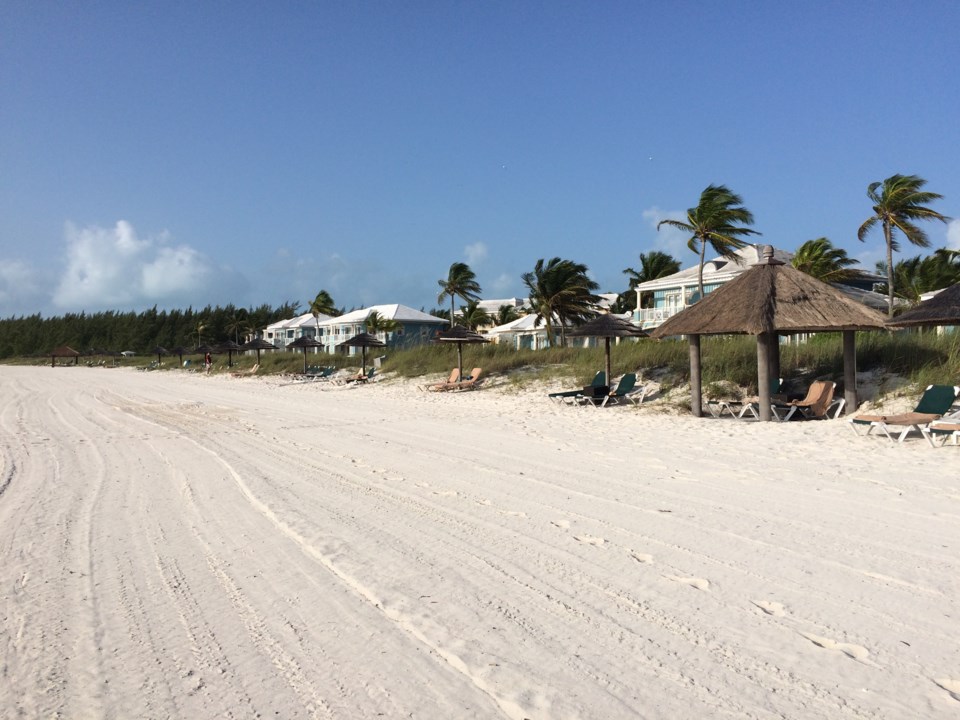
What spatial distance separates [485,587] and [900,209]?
32.1 metres

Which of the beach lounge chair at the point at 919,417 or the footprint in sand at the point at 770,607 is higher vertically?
the beach lounge chair at the point at 919,417

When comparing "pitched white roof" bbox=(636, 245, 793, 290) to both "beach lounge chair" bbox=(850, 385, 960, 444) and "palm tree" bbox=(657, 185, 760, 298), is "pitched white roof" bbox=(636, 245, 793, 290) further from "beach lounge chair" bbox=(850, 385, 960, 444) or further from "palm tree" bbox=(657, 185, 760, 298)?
"beach lounge chair" bbox=(850, 385, 960, 444)

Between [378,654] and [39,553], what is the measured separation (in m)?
2.86

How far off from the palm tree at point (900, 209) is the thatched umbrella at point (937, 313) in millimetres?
19787

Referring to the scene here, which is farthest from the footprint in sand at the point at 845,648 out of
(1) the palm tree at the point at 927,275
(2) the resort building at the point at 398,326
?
(2) the resort building at the point at 398,326

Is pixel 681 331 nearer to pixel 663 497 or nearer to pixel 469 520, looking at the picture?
pixel 663 497

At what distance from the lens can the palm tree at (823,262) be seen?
2855 cm

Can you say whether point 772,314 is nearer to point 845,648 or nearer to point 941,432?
point 941,432

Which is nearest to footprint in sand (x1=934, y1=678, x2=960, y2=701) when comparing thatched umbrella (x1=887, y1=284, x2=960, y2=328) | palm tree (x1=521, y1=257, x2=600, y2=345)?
thatched umbrella (x1=887, y1=284, x2=960, y2=328)

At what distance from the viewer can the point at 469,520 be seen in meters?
5.18

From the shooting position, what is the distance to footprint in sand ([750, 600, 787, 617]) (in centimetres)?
332

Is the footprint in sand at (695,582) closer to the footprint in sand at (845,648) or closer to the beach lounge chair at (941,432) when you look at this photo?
the footprint in sand at (845,648)

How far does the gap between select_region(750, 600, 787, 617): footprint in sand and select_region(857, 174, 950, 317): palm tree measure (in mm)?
29483

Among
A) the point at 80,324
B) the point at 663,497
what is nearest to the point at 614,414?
the point at 663,497
